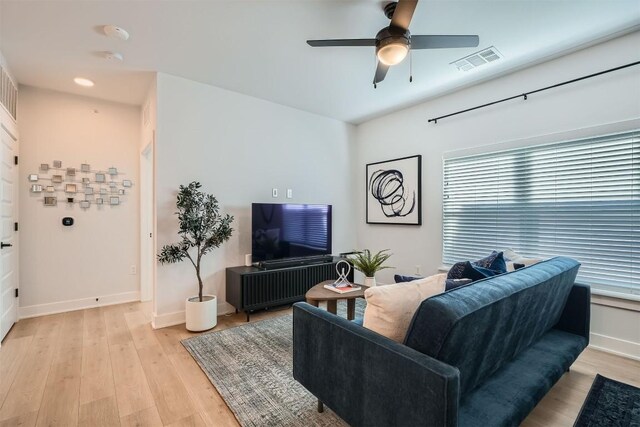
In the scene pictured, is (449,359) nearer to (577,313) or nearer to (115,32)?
(577,313)

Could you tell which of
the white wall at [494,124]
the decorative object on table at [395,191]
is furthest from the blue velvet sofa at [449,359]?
the decorative object on table at [395,191]

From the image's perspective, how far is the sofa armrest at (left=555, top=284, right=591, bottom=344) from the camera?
7.09 ft

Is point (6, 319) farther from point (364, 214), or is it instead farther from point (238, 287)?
point (364, 214)

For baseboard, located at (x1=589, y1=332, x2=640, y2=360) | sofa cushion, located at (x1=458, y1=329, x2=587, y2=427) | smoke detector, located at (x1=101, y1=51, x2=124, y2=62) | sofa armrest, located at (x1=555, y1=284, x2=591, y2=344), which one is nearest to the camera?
sofa cushion, located at (x1=458, y1=329, x2=587, y2=427)

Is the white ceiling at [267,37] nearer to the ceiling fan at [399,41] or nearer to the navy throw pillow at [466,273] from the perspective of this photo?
the ceiling fan at [399,41]

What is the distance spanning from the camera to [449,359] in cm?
119

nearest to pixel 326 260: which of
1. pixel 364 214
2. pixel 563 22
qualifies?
pixel 364 214

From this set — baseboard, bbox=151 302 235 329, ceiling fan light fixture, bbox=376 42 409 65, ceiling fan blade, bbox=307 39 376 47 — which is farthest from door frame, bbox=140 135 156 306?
ceiling fan light fixture, bbox=376 42 409 65

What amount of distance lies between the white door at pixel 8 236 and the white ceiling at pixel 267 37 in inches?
35.0

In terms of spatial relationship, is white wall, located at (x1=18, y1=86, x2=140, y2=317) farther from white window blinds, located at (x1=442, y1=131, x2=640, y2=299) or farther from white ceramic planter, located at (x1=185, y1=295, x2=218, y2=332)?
white window blinds, located at (x1=442, y1=131, x2=640, y2=299)

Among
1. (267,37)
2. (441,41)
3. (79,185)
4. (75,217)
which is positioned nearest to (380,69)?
(441,41)

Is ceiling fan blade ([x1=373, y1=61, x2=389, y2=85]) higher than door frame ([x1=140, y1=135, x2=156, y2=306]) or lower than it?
higher

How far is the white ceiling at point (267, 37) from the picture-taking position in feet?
7.16

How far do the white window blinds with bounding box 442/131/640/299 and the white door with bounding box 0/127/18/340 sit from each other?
15.8 feet
